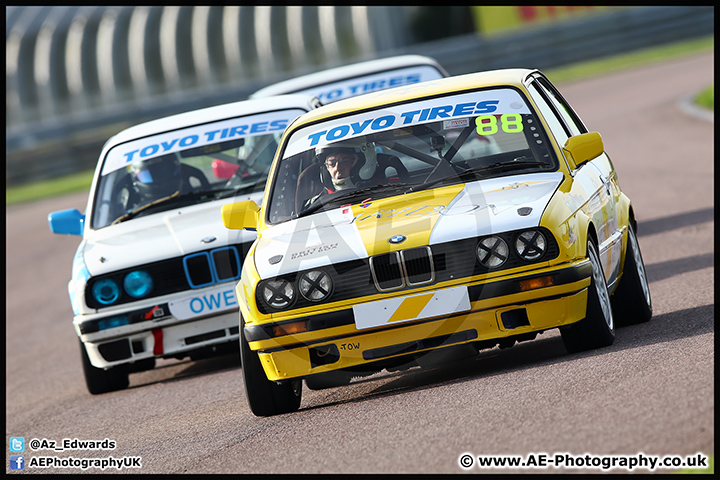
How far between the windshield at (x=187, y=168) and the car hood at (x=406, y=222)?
2679mm

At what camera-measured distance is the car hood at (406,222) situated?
5.68m

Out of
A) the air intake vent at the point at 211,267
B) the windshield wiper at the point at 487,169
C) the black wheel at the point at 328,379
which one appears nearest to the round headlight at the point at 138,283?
the air intake vent at the point at 211,267

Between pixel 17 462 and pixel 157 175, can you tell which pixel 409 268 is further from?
pixel 157 175

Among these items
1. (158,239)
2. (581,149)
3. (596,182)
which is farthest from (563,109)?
(158,239)

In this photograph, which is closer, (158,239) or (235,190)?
(158,239)

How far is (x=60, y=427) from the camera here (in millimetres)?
7363

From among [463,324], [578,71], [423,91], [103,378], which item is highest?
[423,91]

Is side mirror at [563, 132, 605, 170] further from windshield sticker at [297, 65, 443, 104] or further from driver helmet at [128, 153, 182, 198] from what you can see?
windshield sticker at [297, 65, 443, 104]

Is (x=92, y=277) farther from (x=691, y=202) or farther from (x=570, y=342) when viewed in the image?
(x=691, y=202)

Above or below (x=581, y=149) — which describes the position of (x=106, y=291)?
below

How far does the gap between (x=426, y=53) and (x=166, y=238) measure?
2424 centimetres

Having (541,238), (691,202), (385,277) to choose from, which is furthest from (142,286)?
(691,202)

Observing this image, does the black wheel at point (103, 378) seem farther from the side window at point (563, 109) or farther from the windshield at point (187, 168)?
the side window at point (563, 109)

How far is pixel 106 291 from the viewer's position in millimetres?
8031
